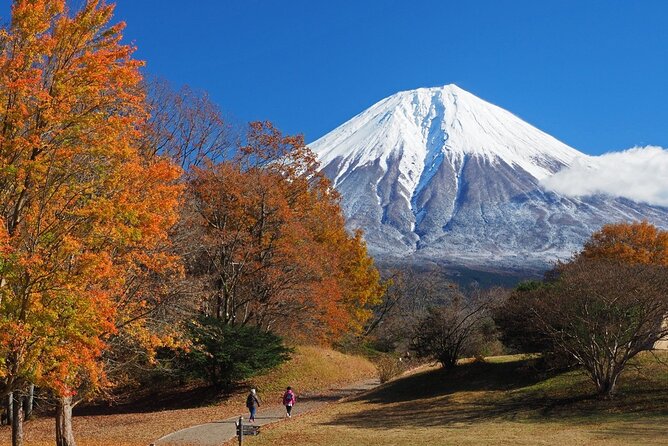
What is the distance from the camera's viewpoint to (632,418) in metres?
16.3

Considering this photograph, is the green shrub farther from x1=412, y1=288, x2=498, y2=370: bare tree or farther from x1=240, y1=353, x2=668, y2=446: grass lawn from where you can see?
x1=412, y1=288, x2=498, y2=370: bare tree

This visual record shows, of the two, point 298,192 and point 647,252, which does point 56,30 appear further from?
point 647,252

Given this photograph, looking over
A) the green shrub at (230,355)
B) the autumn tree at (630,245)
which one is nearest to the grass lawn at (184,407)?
the green shrub at (230,355)

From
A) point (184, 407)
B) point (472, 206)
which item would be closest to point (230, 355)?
point (184, 407)

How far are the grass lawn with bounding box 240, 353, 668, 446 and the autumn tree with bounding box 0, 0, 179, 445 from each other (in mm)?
8108

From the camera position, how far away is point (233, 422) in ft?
67.7

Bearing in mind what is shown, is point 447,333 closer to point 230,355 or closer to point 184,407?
point 230,355

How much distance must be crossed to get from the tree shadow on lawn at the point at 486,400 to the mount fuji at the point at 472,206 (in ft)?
406

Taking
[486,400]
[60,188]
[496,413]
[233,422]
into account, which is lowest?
[496,413]

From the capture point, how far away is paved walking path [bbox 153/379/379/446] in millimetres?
17078

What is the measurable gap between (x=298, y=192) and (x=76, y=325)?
70.2 feet

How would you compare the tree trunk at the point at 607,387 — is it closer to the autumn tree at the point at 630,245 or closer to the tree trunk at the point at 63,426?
the tree trunk at the point at 63,426

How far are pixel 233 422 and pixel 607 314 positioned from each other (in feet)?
39.7

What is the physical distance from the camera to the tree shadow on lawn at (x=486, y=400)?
1783cm
